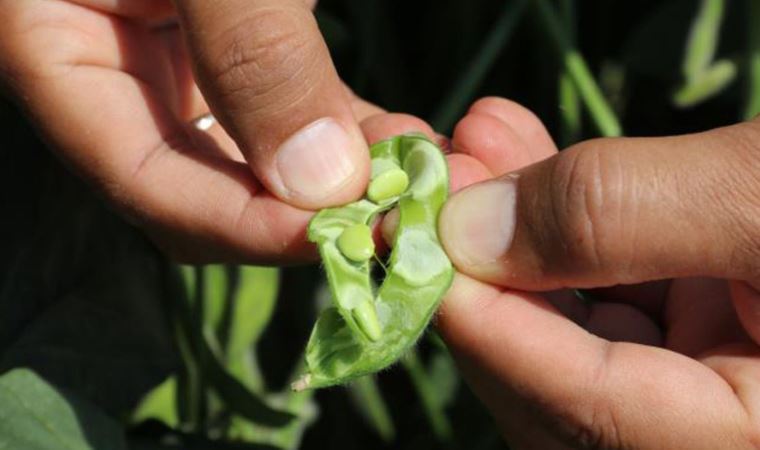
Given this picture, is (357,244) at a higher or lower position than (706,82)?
higher

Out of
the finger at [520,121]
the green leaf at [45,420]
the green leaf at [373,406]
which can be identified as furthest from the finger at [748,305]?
the green leaf at [373,406]

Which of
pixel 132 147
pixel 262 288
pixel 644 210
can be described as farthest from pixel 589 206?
pixel 262 288

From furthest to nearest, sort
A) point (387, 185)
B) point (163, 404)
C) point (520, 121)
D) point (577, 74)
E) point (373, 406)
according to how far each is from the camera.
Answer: point (373, 406), point (163, 404), point (577, 74), point (520, 121), point (387, 185)

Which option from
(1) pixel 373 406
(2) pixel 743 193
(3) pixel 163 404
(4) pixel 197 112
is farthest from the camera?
(1) pixel 373 406

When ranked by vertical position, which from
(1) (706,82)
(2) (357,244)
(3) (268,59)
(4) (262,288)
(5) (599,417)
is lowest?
(4) (262,288)

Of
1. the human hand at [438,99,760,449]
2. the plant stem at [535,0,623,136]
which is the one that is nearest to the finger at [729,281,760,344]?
the human hand at [438,99,760,449]

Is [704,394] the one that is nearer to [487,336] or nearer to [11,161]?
[487,336]

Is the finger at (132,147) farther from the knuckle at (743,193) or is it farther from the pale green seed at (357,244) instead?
the knuckle at (743,193)

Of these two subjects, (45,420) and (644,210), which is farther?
(45,420)

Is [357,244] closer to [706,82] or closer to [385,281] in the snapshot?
[385,281]
